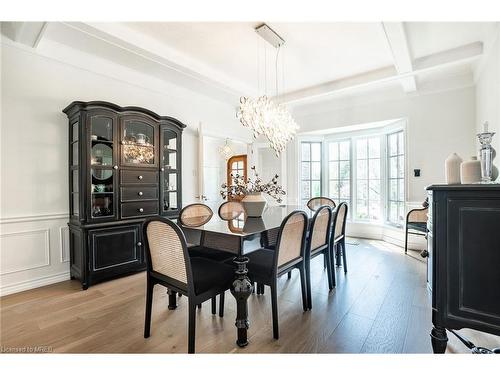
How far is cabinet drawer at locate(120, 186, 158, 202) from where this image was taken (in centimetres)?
304

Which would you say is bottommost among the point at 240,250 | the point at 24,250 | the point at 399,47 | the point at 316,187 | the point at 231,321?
the point at 231,321

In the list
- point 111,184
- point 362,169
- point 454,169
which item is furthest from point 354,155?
point 111,184

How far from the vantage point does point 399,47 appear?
278 cm

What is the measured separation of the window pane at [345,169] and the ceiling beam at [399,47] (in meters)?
1.95

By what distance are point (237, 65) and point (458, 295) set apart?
136 inches

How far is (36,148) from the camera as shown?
107 inches

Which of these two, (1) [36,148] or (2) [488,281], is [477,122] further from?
(1) [36,148]

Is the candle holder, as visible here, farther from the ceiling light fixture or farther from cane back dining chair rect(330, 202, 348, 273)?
the ceiling light fixture

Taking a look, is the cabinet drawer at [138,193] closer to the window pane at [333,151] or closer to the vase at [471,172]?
the vase at [471,172]

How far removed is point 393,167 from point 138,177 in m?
4.43

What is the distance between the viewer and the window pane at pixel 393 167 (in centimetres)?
461

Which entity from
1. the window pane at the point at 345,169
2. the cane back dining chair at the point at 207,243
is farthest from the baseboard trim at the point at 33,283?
the window pane at the point at 345,169

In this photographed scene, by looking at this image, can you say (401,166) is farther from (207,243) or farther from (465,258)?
(207,243)

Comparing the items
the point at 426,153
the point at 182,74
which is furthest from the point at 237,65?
the point at 426,153
